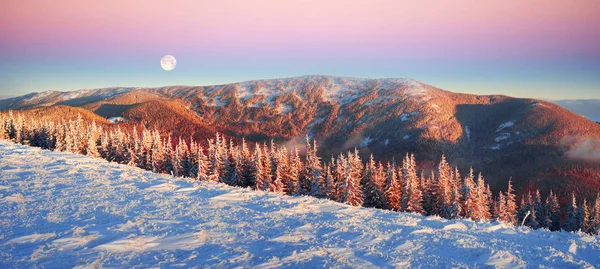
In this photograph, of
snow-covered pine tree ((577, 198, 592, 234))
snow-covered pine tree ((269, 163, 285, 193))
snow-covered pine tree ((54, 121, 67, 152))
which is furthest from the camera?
snow-covered pine tree ((54, 121, 67, 152))

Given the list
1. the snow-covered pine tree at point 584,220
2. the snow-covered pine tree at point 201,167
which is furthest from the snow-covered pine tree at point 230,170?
the snow-covered pine tree at point 584,220

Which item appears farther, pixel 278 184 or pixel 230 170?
pixel 230 170

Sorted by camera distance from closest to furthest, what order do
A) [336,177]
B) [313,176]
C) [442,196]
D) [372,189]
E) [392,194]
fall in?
[392,194] → [442,196] → [372,189] → [336,177] → [313,176]

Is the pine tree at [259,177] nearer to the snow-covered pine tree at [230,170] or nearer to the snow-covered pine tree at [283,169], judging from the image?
the snow-covered pine tree at [283,169]

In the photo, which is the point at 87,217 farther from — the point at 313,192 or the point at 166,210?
the point at 313,192

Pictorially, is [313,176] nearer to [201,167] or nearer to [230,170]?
[230,170]

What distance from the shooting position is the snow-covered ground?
695cm

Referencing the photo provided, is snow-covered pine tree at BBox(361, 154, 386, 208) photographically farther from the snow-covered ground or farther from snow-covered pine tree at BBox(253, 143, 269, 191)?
the snow-covered ground

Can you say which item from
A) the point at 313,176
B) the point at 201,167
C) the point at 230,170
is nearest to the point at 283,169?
the point at 313,176

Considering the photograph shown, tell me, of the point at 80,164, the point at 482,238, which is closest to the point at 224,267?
the point at 482,238

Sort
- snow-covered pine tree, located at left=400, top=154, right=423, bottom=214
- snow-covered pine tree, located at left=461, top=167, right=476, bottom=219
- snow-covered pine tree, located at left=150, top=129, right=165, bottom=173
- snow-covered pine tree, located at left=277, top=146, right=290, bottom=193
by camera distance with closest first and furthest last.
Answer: snow-covered pine tree, located at left=461, top=167, right=476, bottom=219 < snow-covered pine tree, located at left=400, top=154, right=423, bottom=214 < snow-covered pine tree, located at left=277, top=146, right=290, bottom=193 < snow-covered pine tree, located at left=150, top=129, right=165, bottom=173

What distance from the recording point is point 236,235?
8258 millimetres

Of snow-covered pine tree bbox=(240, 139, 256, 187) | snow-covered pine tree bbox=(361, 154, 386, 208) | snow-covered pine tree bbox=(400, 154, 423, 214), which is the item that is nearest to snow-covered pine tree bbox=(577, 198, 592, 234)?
snow-covered pine tree bbox=(400, 154, 423, 214)

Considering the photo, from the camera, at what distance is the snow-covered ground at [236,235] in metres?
6.95
